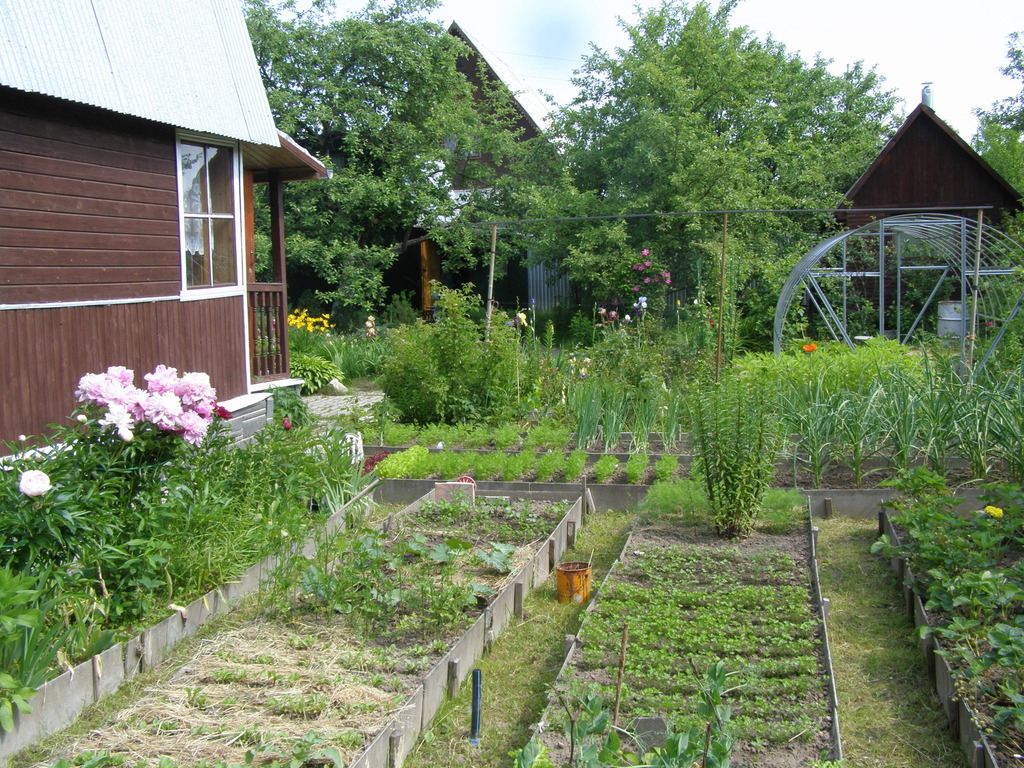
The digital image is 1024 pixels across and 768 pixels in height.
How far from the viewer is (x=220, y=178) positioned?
305 inches

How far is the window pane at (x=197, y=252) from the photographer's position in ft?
23.7

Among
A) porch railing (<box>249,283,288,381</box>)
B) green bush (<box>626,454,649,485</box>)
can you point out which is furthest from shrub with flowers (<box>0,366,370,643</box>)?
porch railing (<box>249,283,288,381</box>)

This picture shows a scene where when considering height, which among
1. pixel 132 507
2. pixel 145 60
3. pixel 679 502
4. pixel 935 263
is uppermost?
pixel 145 60

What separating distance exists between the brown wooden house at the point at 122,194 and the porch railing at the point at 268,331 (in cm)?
25

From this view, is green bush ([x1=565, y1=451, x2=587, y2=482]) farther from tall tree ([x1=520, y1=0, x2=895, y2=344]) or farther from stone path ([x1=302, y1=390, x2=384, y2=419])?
tall tree ([x1=520, y1=0, x2=895, y2=344])

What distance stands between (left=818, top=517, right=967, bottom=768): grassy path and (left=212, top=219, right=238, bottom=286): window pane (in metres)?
5.40

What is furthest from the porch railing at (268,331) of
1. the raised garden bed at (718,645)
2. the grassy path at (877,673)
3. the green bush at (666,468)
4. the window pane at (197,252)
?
the grassy path at (877,673)

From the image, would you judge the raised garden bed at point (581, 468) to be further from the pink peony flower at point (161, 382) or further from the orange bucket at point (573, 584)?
the pink peony flower at point (161, 382)

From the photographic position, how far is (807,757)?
2.90 metres

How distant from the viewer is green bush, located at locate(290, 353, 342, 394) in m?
12.1

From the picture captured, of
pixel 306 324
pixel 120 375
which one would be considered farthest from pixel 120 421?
pixel 306 324

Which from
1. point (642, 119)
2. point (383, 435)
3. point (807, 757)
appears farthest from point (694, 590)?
point (642, 119)

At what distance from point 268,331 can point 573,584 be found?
544 centimetres

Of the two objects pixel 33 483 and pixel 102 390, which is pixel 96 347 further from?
pixel 33 483
